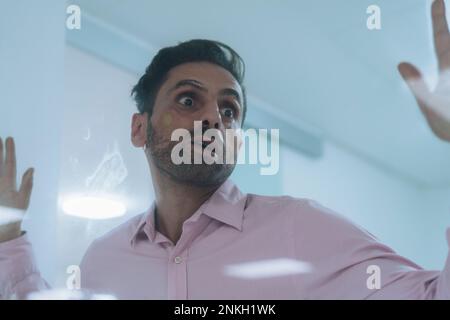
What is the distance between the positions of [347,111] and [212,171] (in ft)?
0.94

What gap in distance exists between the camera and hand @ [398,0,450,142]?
1.03 meters

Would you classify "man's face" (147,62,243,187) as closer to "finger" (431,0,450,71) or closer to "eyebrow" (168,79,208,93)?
"eyebrow" (168,79,208,93)

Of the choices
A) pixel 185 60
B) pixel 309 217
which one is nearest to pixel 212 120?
pixel 185 60

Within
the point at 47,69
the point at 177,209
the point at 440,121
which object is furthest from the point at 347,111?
the point at 47,69

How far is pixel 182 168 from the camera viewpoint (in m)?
1.16

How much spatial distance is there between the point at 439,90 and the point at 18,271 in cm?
85

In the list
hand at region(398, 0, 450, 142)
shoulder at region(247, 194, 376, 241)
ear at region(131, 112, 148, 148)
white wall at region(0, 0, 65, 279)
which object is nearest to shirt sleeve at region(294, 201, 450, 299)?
shoulder at region(247, 194, 376, 241)

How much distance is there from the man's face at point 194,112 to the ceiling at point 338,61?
0.19ft

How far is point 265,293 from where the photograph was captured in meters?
1.08

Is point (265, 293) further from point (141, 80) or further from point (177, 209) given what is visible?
point (141, 80)

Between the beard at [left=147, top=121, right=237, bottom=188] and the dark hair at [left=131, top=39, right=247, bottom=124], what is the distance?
7 centimetres

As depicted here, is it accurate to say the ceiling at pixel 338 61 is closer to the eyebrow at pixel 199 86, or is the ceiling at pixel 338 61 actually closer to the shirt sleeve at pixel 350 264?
the eyebrow at pixel 199 86

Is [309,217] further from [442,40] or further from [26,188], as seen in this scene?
[26,188]

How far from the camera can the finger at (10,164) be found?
4.05 ft
